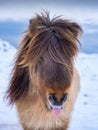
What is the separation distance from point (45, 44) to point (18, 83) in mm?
651

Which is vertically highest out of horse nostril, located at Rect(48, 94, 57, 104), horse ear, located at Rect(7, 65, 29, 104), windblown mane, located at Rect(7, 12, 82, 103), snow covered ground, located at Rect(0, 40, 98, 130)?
windblown mane, located at Rect(7, 12, 82, 103)

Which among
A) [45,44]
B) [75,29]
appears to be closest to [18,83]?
[45,44]

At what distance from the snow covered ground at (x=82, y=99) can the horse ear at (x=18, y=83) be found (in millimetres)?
193

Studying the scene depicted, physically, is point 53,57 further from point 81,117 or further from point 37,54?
point 81,117

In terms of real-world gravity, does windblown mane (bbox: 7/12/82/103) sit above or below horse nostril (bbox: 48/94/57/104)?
above

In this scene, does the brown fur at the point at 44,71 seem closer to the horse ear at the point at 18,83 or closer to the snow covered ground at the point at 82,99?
the horse ear at the point at 18,83

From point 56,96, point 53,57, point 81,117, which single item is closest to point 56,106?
point 56,96

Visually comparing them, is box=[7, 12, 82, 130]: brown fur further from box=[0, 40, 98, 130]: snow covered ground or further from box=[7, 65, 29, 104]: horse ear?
box=[0, 40, 98, 130]: snow covered ground

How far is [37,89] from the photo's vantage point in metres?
5.08

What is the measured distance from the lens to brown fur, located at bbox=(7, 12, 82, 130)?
189 inches

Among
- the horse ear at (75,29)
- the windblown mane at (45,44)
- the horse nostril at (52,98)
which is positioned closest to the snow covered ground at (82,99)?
the windblown mane at (45,44)

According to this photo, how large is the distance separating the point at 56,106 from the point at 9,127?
81.9 inches

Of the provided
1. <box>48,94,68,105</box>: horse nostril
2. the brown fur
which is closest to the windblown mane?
the brown fur

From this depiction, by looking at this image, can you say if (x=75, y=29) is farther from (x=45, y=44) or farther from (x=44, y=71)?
(x=44, y=71)
